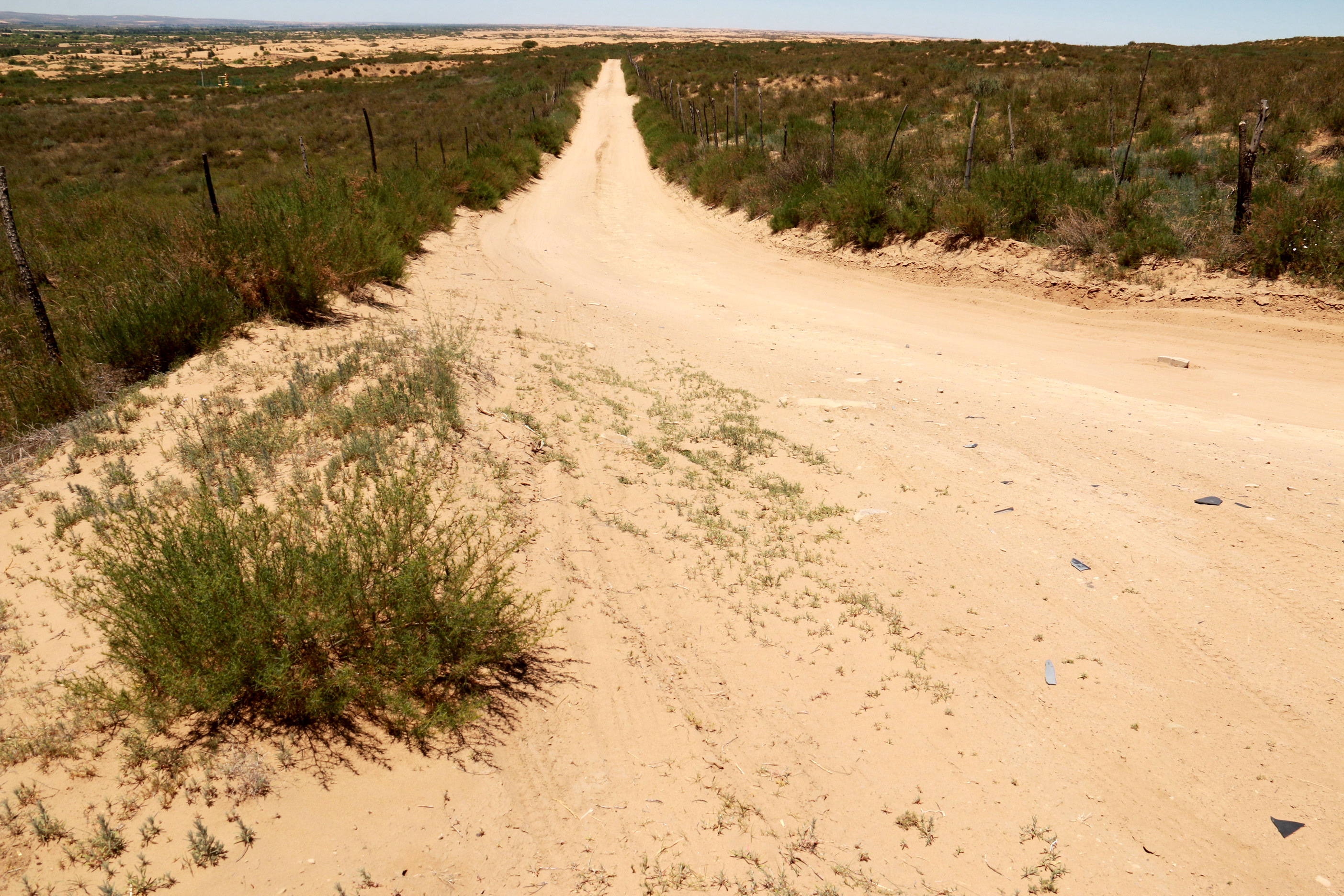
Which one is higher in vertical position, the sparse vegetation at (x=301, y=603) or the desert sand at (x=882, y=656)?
the sparse vegetation at (x=301, y=603)

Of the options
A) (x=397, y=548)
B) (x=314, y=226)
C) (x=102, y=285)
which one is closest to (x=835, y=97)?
(x=314, y=226)

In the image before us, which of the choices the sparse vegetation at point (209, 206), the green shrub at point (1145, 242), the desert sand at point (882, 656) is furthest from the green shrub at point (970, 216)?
the sparse vegetation at point (209, 206)

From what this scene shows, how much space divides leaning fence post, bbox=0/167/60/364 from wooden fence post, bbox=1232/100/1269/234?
50.5 ft

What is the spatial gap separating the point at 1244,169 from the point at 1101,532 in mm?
9504

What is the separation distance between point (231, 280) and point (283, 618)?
19.1ft

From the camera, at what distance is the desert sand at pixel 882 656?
323cm

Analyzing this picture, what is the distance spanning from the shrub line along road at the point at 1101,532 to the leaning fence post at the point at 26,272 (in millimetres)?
5694

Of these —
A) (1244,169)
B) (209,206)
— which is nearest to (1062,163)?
(1244,169)

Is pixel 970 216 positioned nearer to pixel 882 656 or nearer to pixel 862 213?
pixel 862 213

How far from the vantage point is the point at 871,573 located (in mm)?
5230

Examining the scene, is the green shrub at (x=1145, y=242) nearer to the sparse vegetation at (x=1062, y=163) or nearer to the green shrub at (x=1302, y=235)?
the sparse vegetation at (x=1062, y=163)

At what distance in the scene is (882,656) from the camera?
4.46m

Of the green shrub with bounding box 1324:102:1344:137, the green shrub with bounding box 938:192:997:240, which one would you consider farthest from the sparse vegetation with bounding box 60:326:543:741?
the green shrub with bounding box 1324:102:1344:137

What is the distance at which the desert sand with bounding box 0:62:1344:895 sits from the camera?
323 cm
